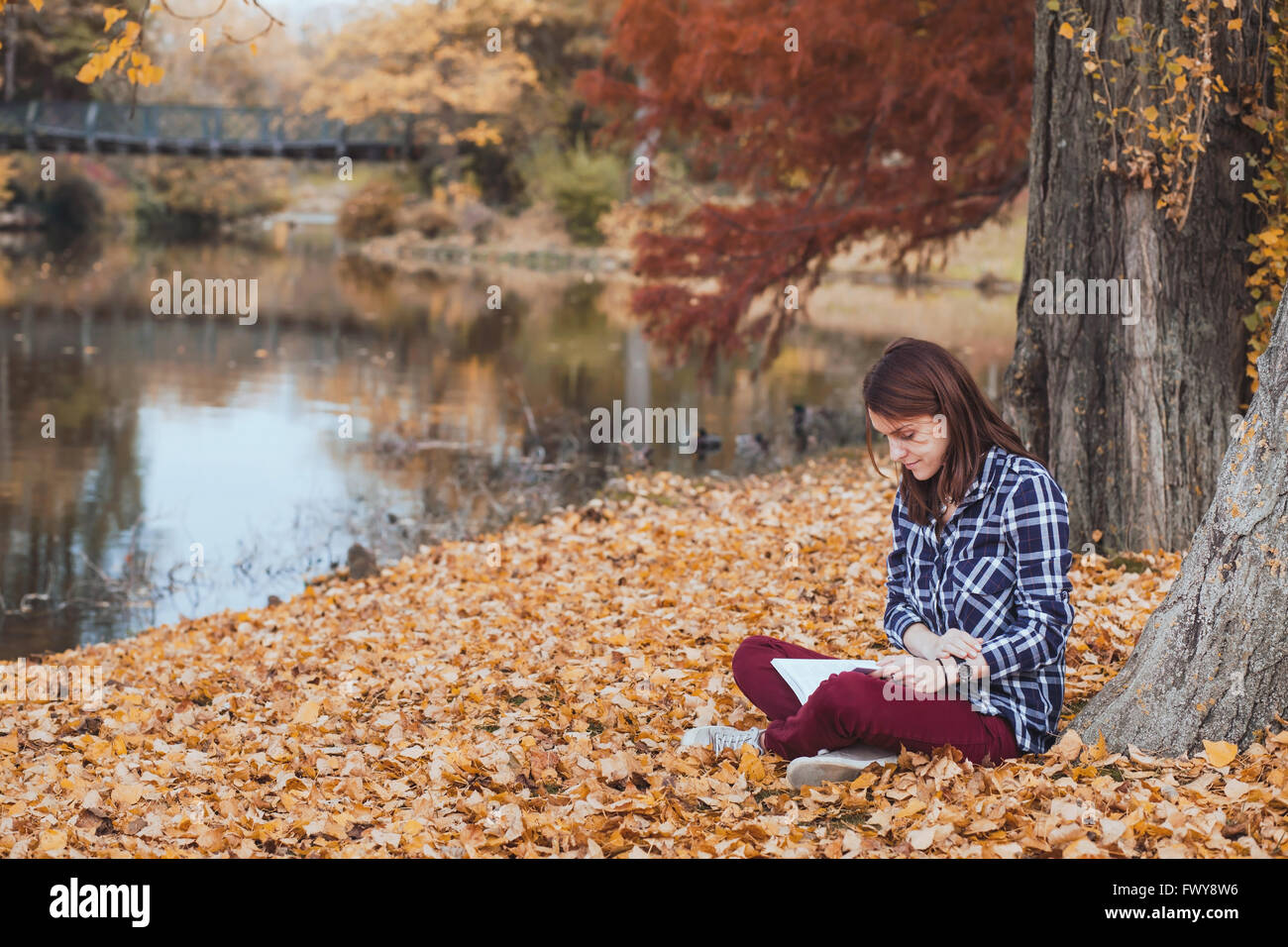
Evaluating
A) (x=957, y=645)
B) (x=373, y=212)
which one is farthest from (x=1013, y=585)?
(x=373, y=212)

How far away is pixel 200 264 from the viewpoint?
29797 millimetres

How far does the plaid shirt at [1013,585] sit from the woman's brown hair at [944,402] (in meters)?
0.03

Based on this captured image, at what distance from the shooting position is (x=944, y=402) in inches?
124

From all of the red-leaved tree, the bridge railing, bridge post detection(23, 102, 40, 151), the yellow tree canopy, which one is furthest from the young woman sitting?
the yellow tree canopy

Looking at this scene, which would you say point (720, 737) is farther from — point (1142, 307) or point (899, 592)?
point (1142, 307)

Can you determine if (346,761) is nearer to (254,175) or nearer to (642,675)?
(642,675)

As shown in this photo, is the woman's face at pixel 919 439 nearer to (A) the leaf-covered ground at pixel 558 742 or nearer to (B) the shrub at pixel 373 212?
(A) the leaf-covered ground at pixel 558 742

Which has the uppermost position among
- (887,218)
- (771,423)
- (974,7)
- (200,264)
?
(200,264)

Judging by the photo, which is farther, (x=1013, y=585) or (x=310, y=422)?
(x=310, y=422)

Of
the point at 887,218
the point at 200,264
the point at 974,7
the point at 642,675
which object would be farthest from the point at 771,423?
the point at 200,264

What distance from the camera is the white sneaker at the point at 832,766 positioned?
323 centimetres

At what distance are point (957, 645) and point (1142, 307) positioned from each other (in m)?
2.63

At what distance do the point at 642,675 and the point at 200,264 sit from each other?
27.9 metres

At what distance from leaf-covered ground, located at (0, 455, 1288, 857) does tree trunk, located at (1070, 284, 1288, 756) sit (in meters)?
0.09
